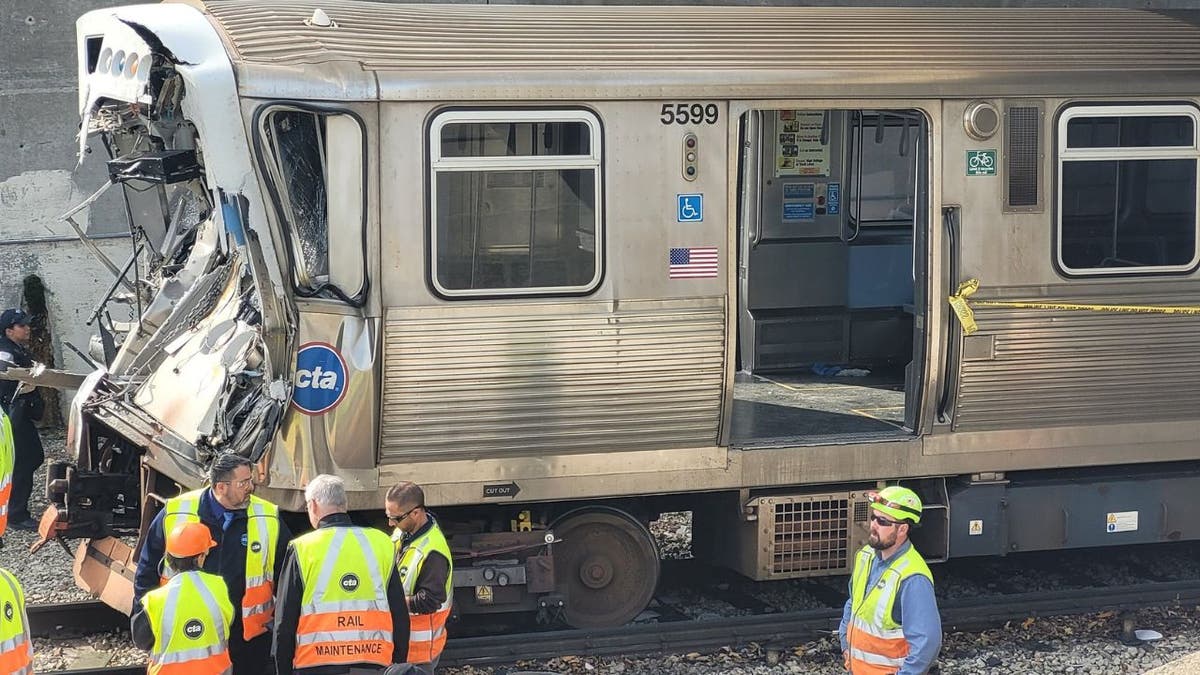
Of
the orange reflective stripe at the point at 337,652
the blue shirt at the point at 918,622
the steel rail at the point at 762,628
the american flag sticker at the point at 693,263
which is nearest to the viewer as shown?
the blue shirt at the point at 918,622

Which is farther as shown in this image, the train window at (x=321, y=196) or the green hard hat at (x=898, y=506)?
the train window at (x=321, y=196)

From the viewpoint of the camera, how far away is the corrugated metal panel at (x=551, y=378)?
24.7 feet

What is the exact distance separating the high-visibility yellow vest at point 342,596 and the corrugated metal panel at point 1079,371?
3.91 m

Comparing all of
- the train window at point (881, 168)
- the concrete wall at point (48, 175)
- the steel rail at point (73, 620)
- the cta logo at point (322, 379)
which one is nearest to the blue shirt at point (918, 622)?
the cta logo at point (322, 379)

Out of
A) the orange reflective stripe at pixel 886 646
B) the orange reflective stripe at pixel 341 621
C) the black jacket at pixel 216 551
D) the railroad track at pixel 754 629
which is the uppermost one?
the black jacket at pixel 216 551

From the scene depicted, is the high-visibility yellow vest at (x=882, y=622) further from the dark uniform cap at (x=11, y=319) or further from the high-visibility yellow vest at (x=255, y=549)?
the dark uniform cap at (x=11, y=319)

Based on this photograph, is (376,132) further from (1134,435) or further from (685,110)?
(1134,435)

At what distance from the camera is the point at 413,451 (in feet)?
25.0

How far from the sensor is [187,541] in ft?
18.8

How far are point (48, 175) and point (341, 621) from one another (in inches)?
336

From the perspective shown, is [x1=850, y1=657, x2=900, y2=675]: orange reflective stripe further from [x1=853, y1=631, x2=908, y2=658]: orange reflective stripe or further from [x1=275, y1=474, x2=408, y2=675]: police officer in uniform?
[x1=275, y1=474, x2=408, y2=675]: police officer in uniform

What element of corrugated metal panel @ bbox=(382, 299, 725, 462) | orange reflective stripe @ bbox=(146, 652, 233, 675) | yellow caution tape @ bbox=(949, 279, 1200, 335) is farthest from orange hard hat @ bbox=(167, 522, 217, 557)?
yellow caution tape @ bbox=(949, 279, 1200, 335)

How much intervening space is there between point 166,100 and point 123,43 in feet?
1.35

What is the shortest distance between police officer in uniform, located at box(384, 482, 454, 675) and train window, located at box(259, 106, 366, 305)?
4.42 feet
